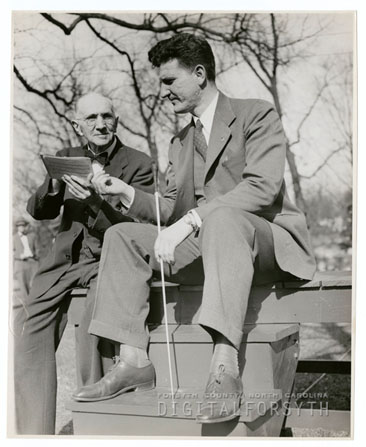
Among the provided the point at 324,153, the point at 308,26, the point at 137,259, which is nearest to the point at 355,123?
the point at 324,153

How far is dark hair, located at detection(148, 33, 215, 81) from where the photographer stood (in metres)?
A: 2.83

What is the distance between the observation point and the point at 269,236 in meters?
2.55

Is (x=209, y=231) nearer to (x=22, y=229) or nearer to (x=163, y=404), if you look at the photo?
(x=163, y=404)

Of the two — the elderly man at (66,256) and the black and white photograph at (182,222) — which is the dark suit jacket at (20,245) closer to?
the black and white photograph at (182,222)

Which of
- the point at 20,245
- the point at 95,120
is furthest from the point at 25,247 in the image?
the point at 95,120

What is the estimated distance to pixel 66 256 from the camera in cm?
317

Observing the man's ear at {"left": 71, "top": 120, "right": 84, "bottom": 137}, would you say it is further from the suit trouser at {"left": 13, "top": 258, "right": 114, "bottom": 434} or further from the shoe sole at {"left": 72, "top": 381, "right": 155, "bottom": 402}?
the shoe sole at {"left": 72, "top": 381, "right": 155, "bottom": 402}

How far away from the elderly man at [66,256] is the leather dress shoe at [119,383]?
0.47 meters

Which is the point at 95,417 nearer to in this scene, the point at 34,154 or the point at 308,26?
the point at 34,154

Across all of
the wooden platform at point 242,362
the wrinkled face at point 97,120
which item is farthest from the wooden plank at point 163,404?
the wrinkled face at point 97,120

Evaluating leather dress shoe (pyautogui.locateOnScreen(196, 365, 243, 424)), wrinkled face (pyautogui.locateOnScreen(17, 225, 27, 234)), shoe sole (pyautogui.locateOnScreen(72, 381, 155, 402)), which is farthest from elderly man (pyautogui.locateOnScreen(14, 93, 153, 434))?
leather dress shoe (pyautogui.locateOnScreen(196, 365, 243, 424))

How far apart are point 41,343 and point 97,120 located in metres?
1.19

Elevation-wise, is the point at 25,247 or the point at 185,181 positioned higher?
the point at 185,181

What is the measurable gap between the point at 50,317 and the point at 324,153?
1.63m
